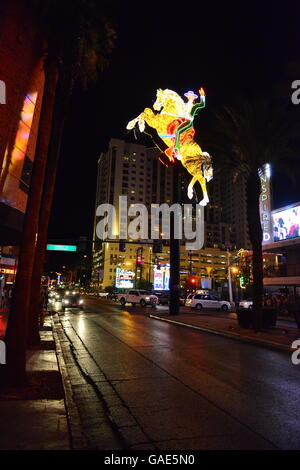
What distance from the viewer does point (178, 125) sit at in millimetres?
26516

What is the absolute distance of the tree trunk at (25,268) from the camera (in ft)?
22.1

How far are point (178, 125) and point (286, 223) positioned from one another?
18882mm

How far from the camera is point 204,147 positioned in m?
18.7

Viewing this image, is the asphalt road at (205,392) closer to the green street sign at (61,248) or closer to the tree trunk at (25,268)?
the tree trunk at (25,268)

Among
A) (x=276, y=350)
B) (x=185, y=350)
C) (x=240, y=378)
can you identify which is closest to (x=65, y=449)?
(x=240, y=378)

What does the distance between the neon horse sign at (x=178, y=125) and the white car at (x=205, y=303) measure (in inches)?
694

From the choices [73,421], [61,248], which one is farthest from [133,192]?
[73,421]

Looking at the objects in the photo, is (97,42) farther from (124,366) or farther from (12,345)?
(124,366)

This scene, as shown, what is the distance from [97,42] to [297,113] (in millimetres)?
11958

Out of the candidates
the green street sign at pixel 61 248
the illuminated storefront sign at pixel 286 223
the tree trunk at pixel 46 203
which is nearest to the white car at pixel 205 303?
the illuminated storefront sign at pixel 286 223

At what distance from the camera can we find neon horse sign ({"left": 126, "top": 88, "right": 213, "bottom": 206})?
26031 millimetres

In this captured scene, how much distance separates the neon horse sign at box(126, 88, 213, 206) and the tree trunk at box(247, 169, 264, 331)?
26.6ft

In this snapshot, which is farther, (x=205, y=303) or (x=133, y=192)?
(x=133, y=192)

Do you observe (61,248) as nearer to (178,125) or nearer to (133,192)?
(178,125)
